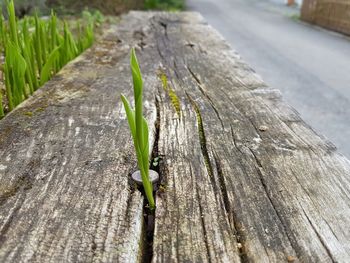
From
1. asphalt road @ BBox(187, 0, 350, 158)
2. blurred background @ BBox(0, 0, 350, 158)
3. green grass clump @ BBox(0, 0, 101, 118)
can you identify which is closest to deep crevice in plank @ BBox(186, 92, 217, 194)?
asphalt road @ BBox(187, 0, 350, 158)

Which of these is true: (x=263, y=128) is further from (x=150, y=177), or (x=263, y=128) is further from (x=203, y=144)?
(x=150, y=177)

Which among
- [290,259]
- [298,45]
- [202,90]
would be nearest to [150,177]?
[290,259]

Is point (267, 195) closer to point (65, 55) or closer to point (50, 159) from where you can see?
point (50, 159)

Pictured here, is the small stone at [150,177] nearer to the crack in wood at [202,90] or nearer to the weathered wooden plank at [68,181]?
the weathered wooden plank at [68,181]

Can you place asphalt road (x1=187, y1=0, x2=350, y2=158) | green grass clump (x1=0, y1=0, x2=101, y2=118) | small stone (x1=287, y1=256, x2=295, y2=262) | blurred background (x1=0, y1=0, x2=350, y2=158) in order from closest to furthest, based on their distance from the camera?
1. small stone (x1=287, y1=256, x2=295, y2=262)
2. green grass clump (x1=0, y1=0, x2=101, y2=118)
3. asphalt road (x1=187, y1=0, x2=350, y2=158)
4. blurred background (x1=0, y1=0, x2=350, y2=158)

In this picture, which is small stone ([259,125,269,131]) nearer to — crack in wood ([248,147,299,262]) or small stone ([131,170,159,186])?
crack in wood ([248,147,299,262])

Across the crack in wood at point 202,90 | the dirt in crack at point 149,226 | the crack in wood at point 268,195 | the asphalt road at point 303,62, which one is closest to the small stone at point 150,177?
the dirt in crack at point 149,226
